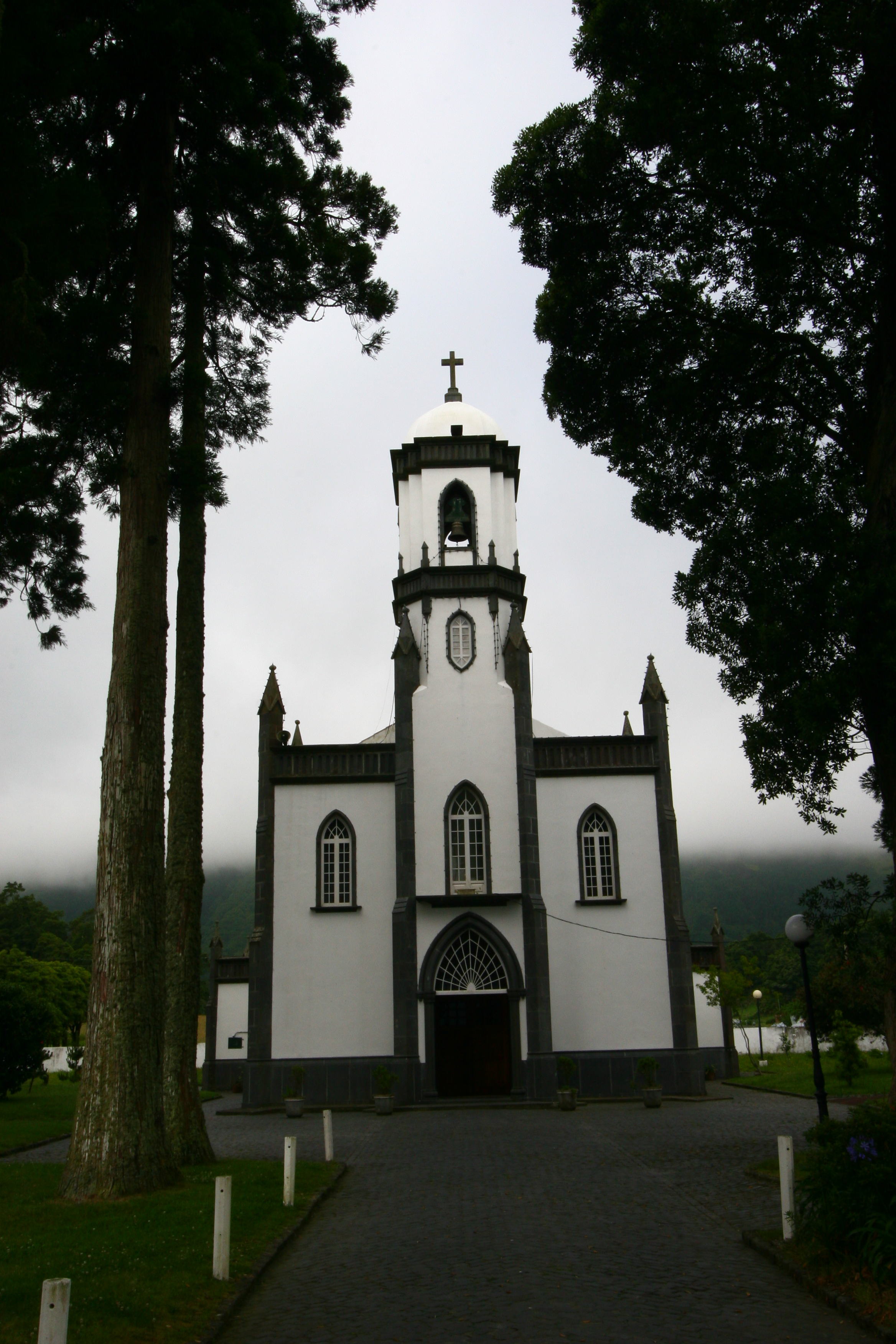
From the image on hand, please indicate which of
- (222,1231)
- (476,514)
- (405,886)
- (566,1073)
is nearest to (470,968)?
(405,886)

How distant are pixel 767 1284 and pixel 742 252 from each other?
35.5 feet

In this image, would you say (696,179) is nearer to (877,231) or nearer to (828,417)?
(877,231)

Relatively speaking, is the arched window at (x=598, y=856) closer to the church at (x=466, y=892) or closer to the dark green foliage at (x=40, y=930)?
the church at (x=466, y=892)

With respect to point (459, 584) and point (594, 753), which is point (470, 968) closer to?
point (594, 753)

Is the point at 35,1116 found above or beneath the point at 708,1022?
beneath

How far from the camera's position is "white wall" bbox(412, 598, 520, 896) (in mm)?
28328

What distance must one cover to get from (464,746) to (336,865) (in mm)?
4623

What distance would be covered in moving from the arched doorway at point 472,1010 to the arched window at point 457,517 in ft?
35.4

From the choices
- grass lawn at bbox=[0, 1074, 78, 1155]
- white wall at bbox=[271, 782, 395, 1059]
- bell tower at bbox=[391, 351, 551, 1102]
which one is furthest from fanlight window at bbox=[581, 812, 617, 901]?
grass lawn at bbox=[0, 1074, 78, 1155]

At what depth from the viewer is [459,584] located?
3094 centimetres

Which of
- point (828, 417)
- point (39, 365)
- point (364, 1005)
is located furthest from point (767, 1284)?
point (364, 1005)

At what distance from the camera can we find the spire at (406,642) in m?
30.0

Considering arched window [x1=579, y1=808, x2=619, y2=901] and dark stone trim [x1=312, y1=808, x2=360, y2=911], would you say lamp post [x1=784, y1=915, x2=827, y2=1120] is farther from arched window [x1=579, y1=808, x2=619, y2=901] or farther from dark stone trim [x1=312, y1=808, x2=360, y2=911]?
dark stone trim [x1=312, y1=808, x2=360, y2=911]

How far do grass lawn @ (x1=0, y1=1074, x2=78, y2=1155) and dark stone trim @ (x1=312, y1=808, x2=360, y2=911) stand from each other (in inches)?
288
